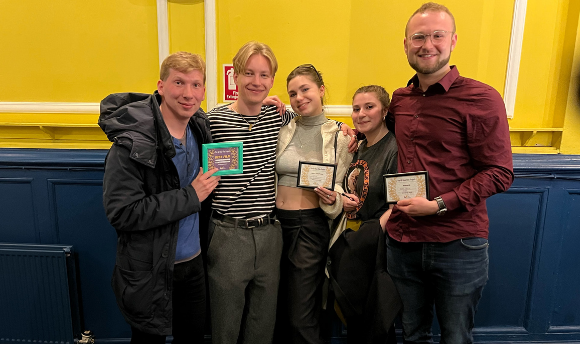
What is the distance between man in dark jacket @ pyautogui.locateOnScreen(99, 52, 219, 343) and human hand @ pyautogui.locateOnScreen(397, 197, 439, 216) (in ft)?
3.13

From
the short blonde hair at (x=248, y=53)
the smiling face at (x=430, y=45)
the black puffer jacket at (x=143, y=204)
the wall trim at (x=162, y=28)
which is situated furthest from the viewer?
the wall trim at (x=162, y=28)

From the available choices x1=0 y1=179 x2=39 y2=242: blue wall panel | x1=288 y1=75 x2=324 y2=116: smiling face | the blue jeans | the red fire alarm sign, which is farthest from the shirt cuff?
x1=0 y1=179 x2=39 y2=242: blue wall panel

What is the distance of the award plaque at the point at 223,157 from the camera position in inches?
64.9

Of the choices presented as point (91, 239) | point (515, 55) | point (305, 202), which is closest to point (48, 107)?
point (91, 239)

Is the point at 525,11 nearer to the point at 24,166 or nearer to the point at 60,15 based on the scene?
the point at 60,15

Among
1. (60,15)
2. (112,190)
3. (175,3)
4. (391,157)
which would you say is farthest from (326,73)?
(60,15)

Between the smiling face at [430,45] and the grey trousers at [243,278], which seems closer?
the smiling face at [430,45]

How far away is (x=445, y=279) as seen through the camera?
1696mm

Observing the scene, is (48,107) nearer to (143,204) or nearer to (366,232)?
(143,204)

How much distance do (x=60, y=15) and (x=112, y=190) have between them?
1693 mm

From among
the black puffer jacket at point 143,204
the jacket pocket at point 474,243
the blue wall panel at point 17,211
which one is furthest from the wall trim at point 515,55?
the blue wall panel at point 17,211

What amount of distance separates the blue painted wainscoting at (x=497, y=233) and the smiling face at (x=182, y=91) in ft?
3.47

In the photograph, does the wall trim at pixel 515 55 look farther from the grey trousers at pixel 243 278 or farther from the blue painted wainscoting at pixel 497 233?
the grey trousers at pixel 243 278

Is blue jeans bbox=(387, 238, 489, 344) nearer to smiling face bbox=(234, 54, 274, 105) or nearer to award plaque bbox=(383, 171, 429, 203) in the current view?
award plaque bbox=(383, 171, 429, 203)
